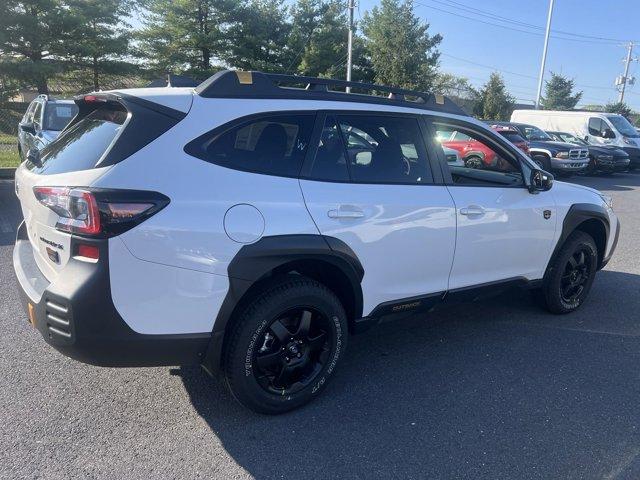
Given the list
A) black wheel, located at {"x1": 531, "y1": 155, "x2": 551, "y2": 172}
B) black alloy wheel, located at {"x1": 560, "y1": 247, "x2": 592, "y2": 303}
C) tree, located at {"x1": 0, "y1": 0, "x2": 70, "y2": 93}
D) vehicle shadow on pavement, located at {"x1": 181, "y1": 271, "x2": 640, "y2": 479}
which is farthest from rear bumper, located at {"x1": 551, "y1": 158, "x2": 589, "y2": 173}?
tree, located at {"x1": 0, "y1": 0, "x2": 70, "y2": 93}

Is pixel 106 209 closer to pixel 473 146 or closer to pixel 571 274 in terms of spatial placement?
pixel 571 274

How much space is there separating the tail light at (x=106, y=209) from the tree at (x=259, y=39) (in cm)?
2843

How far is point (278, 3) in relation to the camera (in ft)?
103

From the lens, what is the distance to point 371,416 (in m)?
3.04

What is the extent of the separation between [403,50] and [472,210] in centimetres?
3150

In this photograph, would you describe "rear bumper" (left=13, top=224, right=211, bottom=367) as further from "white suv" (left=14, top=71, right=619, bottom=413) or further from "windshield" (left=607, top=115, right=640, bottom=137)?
"windshield" (left=607, top=115, right=640, bottom=137)

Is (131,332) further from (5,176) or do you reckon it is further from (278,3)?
(278,3)

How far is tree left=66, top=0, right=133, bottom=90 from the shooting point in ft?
68.5

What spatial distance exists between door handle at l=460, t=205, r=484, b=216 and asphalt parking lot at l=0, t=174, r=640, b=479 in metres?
1.08

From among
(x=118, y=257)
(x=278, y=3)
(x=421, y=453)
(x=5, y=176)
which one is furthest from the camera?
(x=278, y=3)

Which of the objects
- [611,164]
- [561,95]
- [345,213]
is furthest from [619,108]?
[345,213]

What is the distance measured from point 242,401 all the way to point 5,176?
37.8ft

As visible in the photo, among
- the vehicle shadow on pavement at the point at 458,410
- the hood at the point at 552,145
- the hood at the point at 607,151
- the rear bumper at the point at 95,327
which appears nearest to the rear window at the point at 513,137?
the hood at the point at 552,145

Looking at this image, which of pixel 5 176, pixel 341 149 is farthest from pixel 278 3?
pixel 341 149
